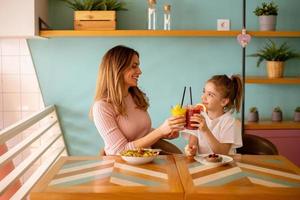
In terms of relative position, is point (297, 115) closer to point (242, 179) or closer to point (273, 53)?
point (273, 53)

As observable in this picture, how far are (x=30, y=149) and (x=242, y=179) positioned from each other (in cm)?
259

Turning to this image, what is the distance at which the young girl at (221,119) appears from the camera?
2.35 meters

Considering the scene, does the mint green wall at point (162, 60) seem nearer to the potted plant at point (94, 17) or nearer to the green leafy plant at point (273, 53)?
A: the green leafy plant at point (273, 53)

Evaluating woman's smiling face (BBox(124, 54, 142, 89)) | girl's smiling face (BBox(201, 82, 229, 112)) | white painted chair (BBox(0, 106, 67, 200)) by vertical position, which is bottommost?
white painted chair (BBox(0, 106, 67, 200))

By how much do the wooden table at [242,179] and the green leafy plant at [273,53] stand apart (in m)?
1.61

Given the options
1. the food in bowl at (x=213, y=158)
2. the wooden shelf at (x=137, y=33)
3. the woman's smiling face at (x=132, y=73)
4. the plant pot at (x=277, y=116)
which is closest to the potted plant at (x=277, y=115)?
the plant pot at (x=277, y=116)

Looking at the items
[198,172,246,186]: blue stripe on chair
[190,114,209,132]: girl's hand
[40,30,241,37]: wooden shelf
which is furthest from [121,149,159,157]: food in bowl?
[40,30,241,37]: wooden shelf

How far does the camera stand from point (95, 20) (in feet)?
11.3

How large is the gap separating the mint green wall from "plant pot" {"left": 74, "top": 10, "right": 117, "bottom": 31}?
0.79 feet

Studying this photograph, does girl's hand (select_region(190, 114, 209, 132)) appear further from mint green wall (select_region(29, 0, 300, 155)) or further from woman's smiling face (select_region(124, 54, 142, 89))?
mint green wall (select_region(29, 0, 300, 155))

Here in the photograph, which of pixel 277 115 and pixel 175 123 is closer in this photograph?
pixel 175 123

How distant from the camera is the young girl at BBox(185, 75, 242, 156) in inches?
92.7

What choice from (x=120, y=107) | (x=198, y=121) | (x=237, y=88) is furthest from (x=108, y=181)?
(x=237, y=88)

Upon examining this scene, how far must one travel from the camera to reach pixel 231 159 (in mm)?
2037
